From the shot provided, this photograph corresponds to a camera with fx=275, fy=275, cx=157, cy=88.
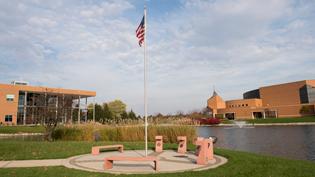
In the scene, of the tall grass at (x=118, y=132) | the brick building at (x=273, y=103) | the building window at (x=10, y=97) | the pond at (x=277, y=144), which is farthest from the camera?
the brick building at (x=273, y=103)

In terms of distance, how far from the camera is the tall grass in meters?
15.7

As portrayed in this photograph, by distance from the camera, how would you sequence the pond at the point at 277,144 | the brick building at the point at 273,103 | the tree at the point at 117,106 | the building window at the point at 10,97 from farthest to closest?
the tree at the point at 117,106 < the brick building at the point at 273,103 < the building window at the point at 10,97 < the pond at the point at 277,144

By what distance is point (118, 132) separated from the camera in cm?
1716

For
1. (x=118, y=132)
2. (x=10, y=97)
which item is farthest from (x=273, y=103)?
(x=118, y=132)

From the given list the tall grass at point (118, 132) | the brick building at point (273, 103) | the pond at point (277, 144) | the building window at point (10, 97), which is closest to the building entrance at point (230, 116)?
the brick building at point (273, 103)

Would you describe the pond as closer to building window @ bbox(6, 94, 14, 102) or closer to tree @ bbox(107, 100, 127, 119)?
building window @ bbox(6, 94, 14, 102)

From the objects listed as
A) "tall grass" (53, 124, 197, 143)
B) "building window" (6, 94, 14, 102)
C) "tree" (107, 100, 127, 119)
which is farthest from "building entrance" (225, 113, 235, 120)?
"tall grass" (53, 124, 197, 143)

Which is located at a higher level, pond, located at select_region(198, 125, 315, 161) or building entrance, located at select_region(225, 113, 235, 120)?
building entrance, located at select_region(225, 113, 235, 120)

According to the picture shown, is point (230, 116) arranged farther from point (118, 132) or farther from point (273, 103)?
point (118, 132)

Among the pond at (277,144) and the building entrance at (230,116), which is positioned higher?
the building entrance at (230,116)

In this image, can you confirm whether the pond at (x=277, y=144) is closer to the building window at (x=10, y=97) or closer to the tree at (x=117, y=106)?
the building window at (x=10, y=97)

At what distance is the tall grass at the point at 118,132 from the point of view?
15703mm

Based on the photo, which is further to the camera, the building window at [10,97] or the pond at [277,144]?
the building window at [10,97]

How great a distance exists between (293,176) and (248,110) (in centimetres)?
8308
